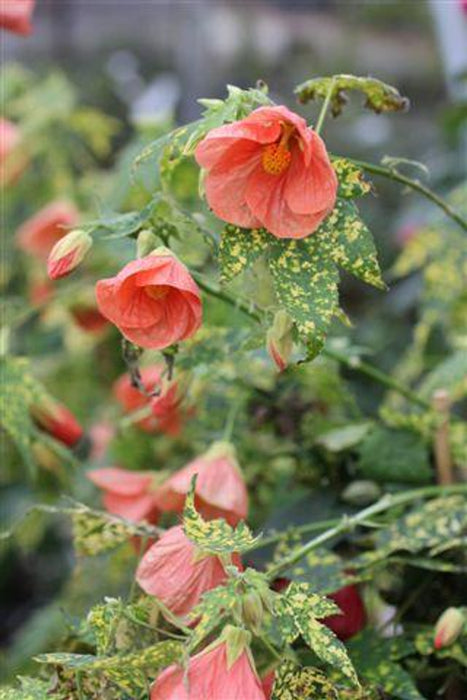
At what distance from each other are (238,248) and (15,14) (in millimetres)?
393

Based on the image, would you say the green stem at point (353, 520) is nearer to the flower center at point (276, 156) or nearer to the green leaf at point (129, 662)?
the green leaf at point (129, 662)

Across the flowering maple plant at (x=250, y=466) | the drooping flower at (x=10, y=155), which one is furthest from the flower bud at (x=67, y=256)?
the drooping flower at (x=10, y=155)

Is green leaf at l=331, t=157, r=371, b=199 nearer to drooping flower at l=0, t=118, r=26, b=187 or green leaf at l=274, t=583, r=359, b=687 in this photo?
green leaf at l=274, t=583, r=359, b=687

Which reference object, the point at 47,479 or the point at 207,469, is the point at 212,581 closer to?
the point at 207,469

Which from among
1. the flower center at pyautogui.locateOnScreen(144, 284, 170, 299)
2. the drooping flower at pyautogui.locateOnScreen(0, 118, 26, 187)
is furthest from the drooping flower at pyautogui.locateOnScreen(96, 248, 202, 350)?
the drooping flower at pyautogui.locateOnScreen(0, 118, 26, 187)

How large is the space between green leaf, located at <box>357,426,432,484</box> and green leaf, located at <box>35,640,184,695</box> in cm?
33

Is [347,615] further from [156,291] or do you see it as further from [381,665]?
[156,291]

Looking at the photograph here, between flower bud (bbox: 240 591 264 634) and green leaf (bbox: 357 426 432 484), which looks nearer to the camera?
flower bud (bbox: 240 591 264 634)

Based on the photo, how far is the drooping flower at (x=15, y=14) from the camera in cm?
87

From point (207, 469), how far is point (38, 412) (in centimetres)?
21

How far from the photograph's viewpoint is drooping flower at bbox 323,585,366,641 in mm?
721

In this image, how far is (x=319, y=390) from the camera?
0.96 m

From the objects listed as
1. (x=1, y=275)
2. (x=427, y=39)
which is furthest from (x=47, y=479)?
(x=427, y=39)

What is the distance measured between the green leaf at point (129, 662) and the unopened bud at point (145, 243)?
20 cm
